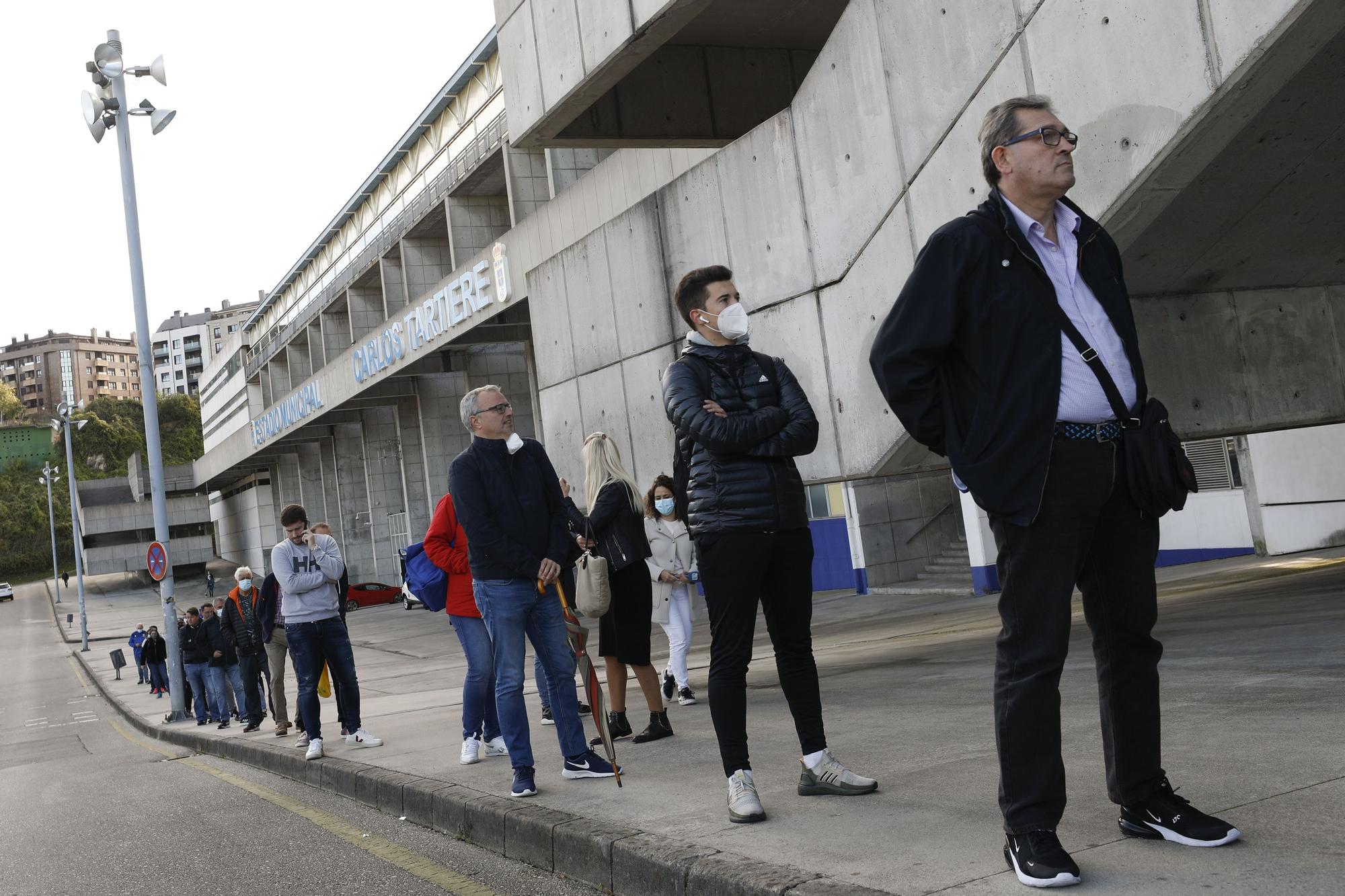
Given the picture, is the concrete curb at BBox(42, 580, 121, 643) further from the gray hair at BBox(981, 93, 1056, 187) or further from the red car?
the gray hair at BBox(981, 93, 1056, 187)

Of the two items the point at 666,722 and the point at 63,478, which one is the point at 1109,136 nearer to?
the point at 666,722

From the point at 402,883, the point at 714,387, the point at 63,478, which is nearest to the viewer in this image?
the point at 714,387

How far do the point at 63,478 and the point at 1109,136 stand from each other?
13526 centimetres

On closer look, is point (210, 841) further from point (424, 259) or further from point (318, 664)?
point (424, 259)

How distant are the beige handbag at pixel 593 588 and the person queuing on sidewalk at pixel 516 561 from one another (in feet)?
0.76

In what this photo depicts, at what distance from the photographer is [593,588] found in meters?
6.36

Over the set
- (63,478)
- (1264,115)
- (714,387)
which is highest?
(63,478)

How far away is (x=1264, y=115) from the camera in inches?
273

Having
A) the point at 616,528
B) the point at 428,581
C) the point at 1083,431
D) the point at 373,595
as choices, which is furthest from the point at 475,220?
the point at 1083,431

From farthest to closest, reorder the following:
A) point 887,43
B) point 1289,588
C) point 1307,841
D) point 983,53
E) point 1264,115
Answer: point 1289,588, point 887,43, point 983,53, point 1264,115, point 1307,841

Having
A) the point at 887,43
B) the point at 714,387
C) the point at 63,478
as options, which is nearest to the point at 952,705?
the point at 714,387

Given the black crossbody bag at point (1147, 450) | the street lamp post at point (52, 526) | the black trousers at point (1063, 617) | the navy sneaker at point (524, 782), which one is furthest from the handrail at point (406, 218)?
the black trousers at point (1063, 617)

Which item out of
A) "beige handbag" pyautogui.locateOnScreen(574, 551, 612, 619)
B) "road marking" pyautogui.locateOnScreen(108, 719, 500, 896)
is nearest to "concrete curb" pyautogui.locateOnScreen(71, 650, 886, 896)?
"road marking" pyautogui.locateOnScreen(108, 719, 500, 896)

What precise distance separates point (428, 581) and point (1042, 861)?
195 inches
